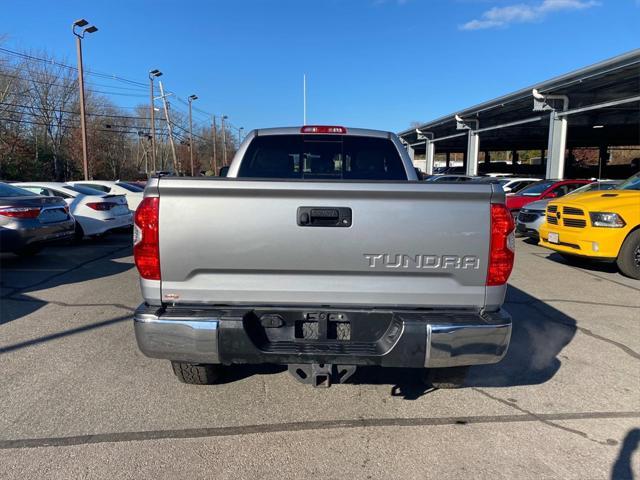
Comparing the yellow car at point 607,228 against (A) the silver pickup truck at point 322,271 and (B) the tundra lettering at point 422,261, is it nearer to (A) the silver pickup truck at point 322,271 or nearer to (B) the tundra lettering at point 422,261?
(A) the silver pickup truck at point 322,271

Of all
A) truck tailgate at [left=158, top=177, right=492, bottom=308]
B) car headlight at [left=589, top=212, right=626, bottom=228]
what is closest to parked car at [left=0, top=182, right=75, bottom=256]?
truck tailgate at [left=158, top=177, right=492, bottom=308]

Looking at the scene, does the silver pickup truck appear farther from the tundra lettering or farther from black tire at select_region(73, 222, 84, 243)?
black tire at select_region(73, 222, 84, 243)

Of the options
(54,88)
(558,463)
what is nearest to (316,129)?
(558,463)

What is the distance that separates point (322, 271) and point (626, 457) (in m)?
2.22

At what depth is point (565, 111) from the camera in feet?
66.5

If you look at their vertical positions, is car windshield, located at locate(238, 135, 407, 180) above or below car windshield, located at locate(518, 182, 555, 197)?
above

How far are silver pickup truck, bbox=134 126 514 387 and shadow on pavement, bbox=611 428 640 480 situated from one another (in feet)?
3.03

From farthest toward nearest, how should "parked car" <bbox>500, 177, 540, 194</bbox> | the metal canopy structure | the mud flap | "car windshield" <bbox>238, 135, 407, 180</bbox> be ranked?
the metal canopy structure < "parked car" <bbox>500, 177, 540, 194</bbox> < "car windshield" <bbox>238, 135, 407, 180</bbox> < the mud flap

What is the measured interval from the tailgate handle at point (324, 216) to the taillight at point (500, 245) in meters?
0.89

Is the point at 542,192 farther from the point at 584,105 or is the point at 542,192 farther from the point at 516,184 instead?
the point at 584,105

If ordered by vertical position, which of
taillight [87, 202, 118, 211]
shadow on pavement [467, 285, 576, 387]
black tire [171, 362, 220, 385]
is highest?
taillight [87, 202, 118, 211]

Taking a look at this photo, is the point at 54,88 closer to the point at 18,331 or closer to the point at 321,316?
the point at 18,331

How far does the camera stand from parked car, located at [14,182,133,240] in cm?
1162

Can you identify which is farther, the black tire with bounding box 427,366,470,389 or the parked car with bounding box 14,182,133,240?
the parked car with bounding box 14,182,133,240
